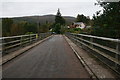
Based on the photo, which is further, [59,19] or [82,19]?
[82,19]

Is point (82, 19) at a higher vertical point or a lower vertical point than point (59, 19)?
higher

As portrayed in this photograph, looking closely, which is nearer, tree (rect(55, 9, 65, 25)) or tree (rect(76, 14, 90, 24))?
tree (rect(55, 9, 65, 25))

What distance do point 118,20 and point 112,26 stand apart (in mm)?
1193

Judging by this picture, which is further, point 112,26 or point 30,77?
point 112,26

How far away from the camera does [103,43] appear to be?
27.8 feet

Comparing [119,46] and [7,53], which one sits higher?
[119,46]

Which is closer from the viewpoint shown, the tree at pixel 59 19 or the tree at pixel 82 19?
the tree at pixel 59 19

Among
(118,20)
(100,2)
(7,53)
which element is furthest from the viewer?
(100,2)

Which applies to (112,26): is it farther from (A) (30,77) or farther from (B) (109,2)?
(A) (30,77)

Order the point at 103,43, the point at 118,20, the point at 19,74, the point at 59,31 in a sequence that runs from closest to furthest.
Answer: the point at 19,74 < the point at 103,43 < the point at 118,20 < the point at 59,31

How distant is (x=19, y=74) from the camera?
6.53 metres

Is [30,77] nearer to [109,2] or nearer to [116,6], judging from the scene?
[116,6]

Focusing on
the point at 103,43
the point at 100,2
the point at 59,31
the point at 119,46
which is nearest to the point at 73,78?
the point at 119,46

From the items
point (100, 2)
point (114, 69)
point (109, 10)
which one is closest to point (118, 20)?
point (109, 10)
